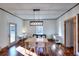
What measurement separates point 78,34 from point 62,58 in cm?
437

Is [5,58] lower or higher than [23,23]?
lower

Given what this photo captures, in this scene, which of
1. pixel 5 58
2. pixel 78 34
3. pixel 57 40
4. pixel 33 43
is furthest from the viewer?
pixel 57 40

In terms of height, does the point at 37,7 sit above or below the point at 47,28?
above

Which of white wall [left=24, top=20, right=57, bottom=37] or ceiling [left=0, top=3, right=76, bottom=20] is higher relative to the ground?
ceiling [left=0, top=3, right=76, bottom=20]

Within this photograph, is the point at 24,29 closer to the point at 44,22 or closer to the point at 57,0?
the point at 44,22

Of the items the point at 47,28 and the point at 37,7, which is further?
the point at 47,28

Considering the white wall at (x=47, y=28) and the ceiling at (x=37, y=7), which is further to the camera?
the white wall at (x=47, y=28)

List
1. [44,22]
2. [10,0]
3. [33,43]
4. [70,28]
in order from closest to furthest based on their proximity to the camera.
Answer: [10,0], [33,43], [70,28], [44,22]

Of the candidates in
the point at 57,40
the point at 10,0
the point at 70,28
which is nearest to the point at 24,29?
the point at 57,40

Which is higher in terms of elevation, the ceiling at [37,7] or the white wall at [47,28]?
the ceiling at [37,7]

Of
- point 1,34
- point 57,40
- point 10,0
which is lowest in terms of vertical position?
point 57,40

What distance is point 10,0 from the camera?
1.83 m

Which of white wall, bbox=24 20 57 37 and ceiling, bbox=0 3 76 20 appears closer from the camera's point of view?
ceiling, bbox=0 3 76 20

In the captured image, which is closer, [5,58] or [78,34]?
[5,58]
